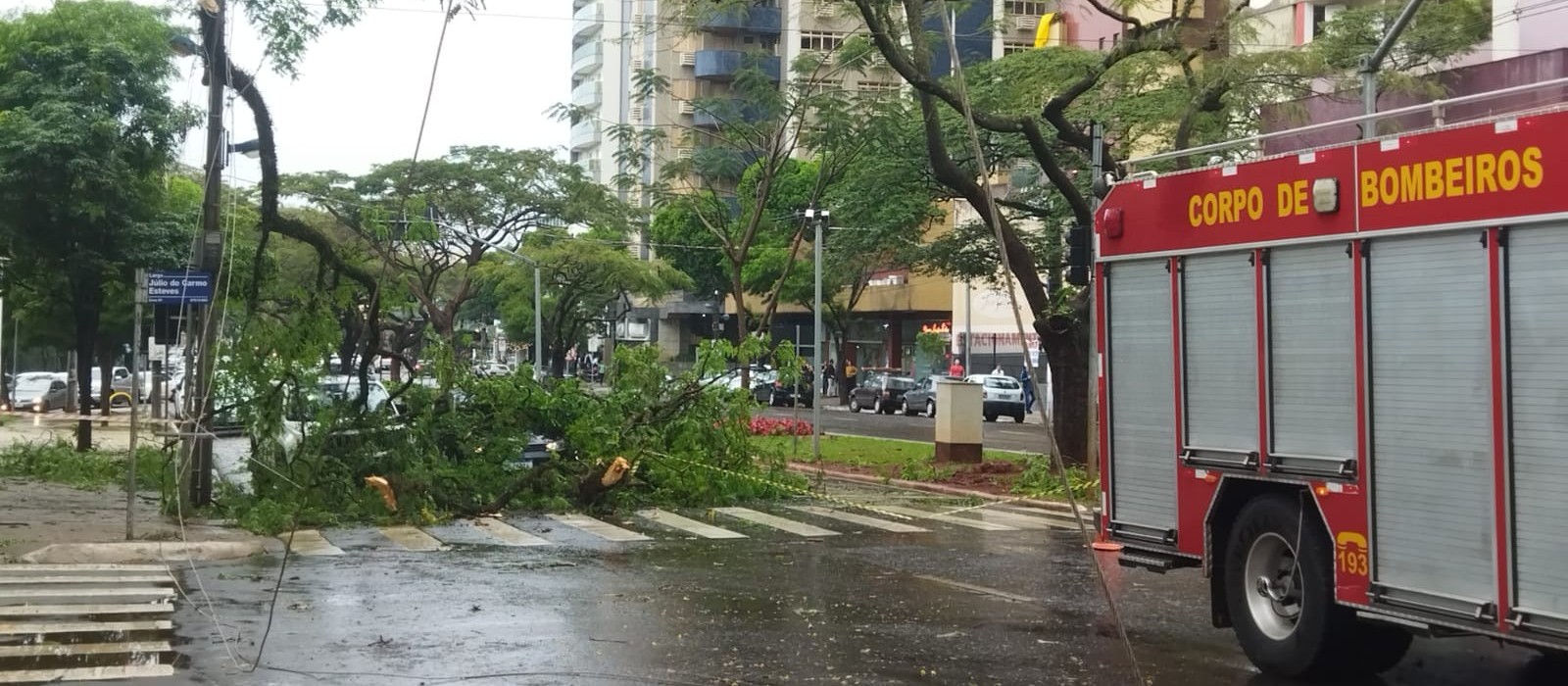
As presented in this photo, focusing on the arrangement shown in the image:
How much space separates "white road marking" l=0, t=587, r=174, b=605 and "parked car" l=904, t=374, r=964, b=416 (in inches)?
1606

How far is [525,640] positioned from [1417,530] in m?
5.44

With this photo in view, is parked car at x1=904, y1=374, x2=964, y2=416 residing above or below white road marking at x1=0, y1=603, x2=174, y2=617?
above

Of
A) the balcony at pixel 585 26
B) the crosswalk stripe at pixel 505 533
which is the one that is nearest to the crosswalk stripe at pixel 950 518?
the crosswalk stripe at pixel 505 533

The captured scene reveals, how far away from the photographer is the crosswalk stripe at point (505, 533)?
1620cm

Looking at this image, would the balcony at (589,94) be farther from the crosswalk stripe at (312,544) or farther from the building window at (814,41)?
the crosswalk stripe at (312,544)

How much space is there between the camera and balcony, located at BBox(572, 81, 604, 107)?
95.9 metres

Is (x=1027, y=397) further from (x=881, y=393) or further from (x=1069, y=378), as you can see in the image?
(x=1069, y=378)

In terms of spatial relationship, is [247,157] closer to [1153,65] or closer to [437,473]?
[437,473]

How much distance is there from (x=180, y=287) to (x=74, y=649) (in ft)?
32.6

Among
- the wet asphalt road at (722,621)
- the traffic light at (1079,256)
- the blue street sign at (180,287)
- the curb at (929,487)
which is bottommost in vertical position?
the wet asphalt road at (722,621)

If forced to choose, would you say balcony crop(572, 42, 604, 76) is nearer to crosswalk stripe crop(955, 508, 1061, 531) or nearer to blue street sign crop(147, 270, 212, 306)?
blue street sign crop(147, 270, 212, 306)

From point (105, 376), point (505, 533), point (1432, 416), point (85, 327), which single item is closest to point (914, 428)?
point (105, 376)

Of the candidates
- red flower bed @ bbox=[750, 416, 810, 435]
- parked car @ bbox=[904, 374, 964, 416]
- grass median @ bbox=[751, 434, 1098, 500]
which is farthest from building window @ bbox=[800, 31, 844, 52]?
grass median @ bbox=[751, 434, 1098, 500]

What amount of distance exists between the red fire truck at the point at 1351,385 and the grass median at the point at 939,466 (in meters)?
11.7
